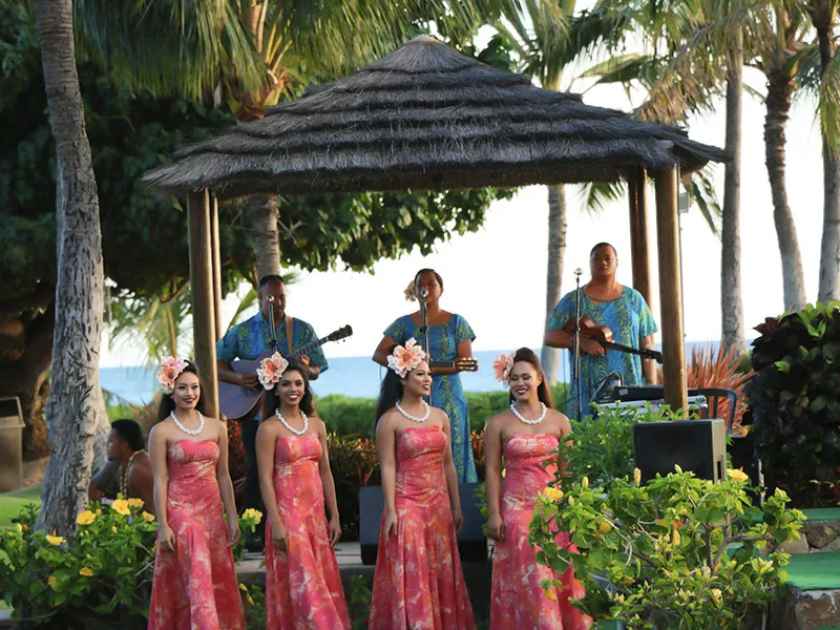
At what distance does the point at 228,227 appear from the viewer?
19094 mm

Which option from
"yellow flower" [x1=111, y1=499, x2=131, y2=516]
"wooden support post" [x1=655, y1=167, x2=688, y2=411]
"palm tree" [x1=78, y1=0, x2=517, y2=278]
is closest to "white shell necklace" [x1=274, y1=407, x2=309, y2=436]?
"yellow flower" [x1=111, y1=499, x2=131, y2=516]

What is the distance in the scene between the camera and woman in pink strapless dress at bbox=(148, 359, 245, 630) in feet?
28.0

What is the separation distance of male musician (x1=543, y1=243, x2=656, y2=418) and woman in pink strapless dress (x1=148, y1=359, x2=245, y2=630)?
2587mm

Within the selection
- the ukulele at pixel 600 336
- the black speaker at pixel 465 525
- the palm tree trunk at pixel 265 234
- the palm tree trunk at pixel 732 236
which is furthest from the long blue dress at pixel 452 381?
the palm tree trunk at pixel 732 236

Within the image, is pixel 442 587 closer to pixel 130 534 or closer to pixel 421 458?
pixel 421 458

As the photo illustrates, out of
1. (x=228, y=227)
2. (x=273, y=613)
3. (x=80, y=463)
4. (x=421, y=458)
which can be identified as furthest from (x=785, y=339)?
(x=228, y=227)

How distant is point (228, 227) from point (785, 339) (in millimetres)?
10377

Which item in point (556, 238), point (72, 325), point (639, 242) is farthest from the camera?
point (556, 238)

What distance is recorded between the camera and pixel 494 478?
27.7 feet

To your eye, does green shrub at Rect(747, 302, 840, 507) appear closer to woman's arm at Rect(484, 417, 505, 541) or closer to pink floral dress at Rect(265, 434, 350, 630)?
woman's arm at Rect(484, 417, 505, 541)

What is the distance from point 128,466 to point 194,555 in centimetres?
153

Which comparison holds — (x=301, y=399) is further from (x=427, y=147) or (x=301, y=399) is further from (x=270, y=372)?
(x=427, y=147)

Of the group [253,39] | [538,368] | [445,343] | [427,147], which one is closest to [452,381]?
[445,343]

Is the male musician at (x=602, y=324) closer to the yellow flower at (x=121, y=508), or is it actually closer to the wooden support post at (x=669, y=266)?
the wooden support post at (x=669, y=266)
